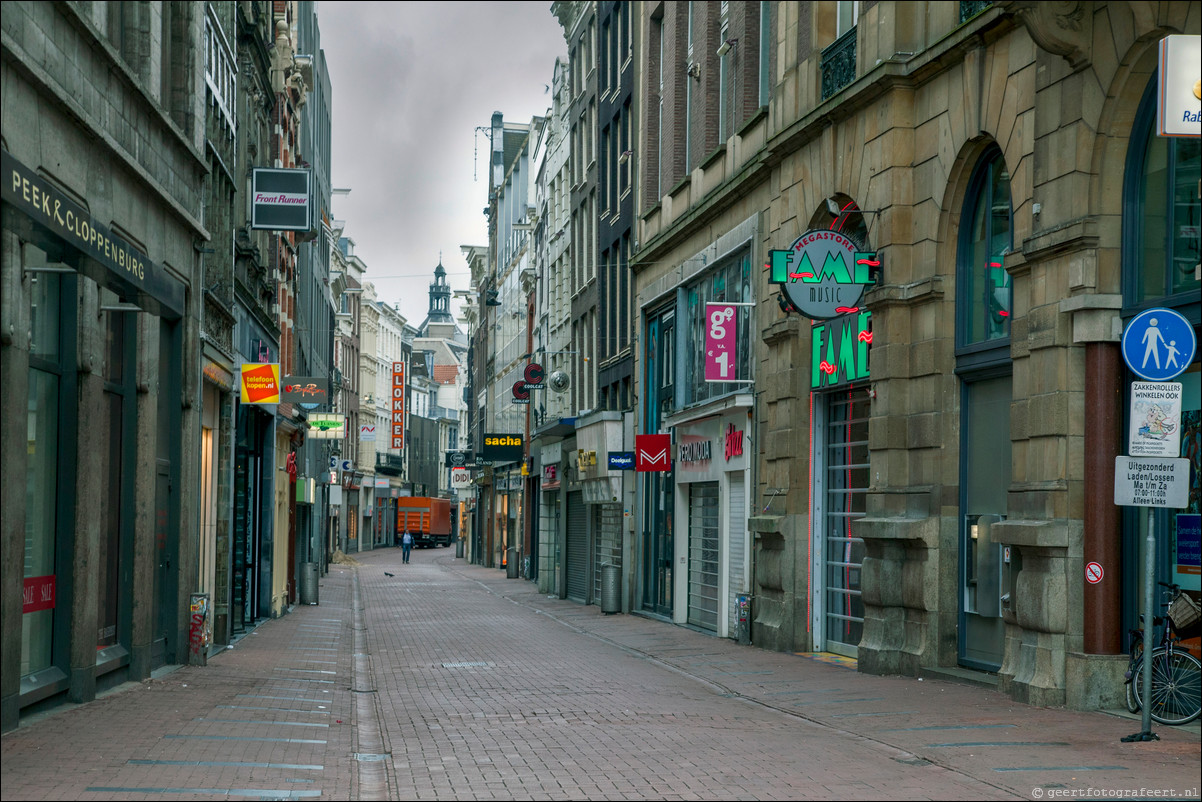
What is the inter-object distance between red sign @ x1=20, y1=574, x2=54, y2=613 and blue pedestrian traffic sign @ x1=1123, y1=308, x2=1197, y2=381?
8658mm

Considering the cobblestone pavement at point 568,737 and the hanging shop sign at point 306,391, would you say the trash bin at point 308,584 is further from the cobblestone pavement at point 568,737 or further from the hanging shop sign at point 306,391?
the cobblestone pavement at point 568,737

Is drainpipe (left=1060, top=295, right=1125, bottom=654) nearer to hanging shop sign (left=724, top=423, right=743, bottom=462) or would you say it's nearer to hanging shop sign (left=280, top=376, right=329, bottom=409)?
hanging shop sign (left=724, top=423, right=743, bottom=462)

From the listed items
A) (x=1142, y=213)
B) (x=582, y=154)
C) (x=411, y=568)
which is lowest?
(x=411, y=568)

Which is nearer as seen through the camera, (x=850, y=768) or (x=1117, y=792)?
(x=1117, y=792)

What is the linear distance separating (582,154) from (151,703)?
30.0m

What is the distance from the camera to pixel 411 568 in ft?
196

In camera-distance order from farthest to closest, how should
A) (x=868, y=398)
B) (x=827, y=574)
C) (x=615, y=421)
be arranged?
(x=615, y=421) → (x=827, y=574) → (x=868, y=398)

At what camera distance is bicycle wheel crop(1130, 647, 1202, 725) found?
11336 mm

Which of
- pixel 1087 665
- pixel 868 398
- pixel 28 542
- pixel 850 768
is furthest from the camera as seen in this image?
pixel 868 398

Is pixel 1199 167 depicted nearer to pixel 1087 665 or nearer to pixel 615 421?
pixel 1087 665

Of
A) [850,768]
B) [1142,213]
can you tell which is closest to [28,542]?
[850,768]

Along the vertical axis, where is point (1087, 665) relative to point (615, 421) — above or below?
below

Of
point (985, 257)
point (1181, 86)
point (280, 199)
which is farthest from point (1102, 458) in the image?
point (280, 199)

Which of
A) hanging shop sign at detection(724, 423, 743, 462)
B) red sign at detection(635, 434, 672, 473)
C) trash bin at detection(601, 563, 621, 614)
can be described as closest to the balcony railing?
hanging shop sign at detection(724, 423, 743, 462)
